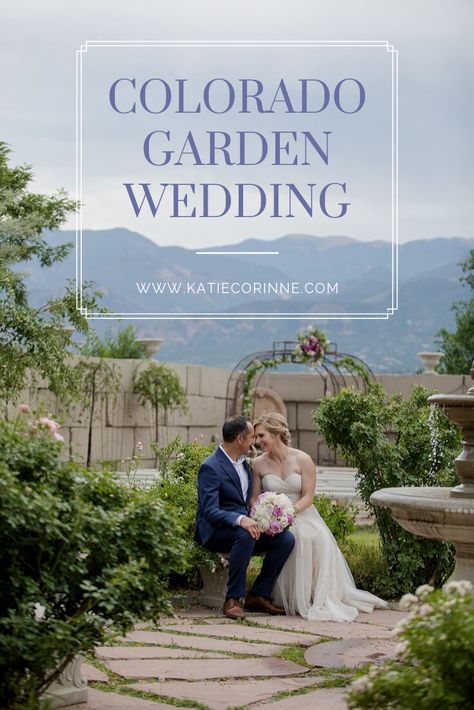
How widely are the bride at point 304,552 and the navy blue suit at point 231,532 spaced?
0.31ft

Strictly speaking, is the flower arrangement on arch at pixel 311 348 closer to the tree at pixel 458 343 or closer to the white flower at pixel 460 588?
the tree at pixel 458 343

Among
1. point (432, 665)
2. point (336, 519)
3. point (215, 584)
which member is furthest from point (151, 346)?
point (432, 665)

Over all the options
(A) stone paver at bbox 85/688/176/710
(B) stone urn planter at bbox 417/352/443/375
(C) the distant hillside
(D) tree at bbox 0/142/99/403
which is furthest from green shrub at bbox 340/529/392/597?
(C) the distant hillside

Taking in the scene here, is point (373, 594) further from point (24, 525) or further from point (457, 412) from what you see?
point (24, 525)

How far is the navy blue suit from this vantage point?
21.1 feet

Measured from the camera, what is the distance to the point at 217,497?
659 cm

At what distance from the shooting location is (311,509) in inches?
274

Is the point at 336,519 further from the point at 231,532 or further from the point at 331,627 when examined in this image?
the point at 331,627

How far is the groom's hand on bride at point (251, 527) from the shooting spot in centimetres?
641

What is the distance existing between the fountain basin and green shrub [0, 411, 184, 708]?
129 centimetres

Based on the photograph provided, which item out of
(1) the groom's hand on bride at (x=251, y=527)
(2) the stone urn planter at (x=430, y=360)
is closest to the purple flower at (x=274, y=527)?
(1) the groom's hand on bride at (x=251, y=527)

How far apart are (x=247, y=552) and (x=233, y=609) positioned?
12.7 inches

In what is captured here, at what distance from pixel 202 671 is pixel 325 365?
1321 cm

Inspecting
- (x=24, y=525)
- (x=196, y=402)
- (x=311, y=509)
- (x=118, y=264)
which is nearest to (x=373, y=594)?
(x=311, y=509)
